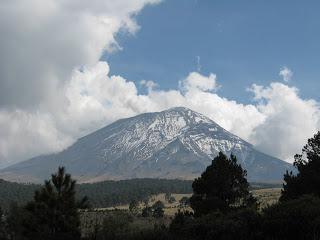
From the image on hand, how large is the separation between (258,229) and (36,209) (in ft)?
73.6

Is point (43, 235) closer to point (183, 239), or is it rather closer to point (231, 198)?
point (183, 239)

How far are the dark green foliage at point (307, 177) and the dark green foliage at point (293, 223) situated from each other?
23.7m

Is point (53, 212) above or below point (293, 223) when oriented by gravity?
above

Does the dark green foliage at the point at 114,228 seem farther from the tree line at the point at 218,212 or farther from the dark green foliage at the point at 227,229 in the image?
the dark green foliage at the point at 227,229

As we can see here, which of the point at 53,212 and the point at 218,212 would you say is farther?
the point at 53,212

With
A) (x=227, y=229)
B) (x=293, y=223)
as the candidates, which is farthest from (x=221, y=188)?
(x=293, y=223)

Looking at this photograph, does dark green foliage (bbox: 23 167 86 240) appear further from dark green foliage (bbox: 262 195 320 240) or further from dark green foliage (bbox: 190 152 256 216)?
dark green foliage (bbox: 262 195 320 240)

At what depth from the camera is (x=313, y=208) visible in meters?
27.2

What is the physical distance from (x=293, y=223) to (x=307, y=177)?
28389mm

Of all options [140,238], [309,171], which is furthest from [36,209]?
[309,171]

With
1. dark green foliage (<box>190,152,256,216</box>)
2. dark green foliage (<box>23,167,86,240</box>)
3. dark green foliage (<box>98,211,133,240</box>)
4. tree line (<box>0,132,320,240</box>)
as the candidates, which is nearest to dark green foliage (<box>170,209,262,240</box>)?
tree line (<box>0,132,320,240</box>)

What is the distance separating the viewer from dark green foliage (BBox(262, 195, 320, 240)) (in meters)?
24.7

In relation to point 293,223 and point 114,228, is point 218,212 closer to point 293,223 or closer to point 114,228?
point 293,223

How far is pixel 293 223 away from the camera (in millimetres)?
26016
